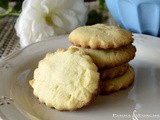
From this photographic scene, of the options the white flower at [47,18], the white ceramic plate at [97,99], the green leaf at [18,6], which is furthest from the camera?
the green leaf at [18,6]

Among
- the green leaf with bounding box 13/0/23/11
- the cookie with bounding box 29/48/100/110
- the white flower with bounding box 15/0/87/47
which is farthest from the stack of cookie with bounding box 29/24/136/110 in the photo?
the green leaf with bounding box 13/0/23/11

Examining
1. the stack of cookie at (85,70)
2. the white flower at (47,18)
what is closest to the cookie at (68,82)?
the stack of cookie at (85,70)

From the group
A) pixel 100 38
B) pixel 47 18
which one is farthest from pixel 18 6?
pixel 100 38

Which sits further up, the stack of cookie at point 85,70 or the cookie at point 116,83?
the stack of cookie at point 85,70

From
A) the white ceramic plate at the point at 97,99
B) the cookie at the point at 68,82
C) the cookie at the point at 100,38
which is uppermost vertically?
the cookie at the point at 100,38

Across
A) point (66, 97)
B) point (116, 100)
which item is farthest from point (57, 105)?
point (116, 100)

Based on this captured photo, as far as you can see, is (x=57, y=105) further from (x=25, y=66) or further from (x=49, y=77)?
(x=25, y=66)

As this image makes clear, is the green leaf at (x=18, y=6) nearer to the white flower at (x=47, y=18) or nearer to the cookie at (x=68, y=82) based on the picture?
the white flower at (x=47, y=18)
